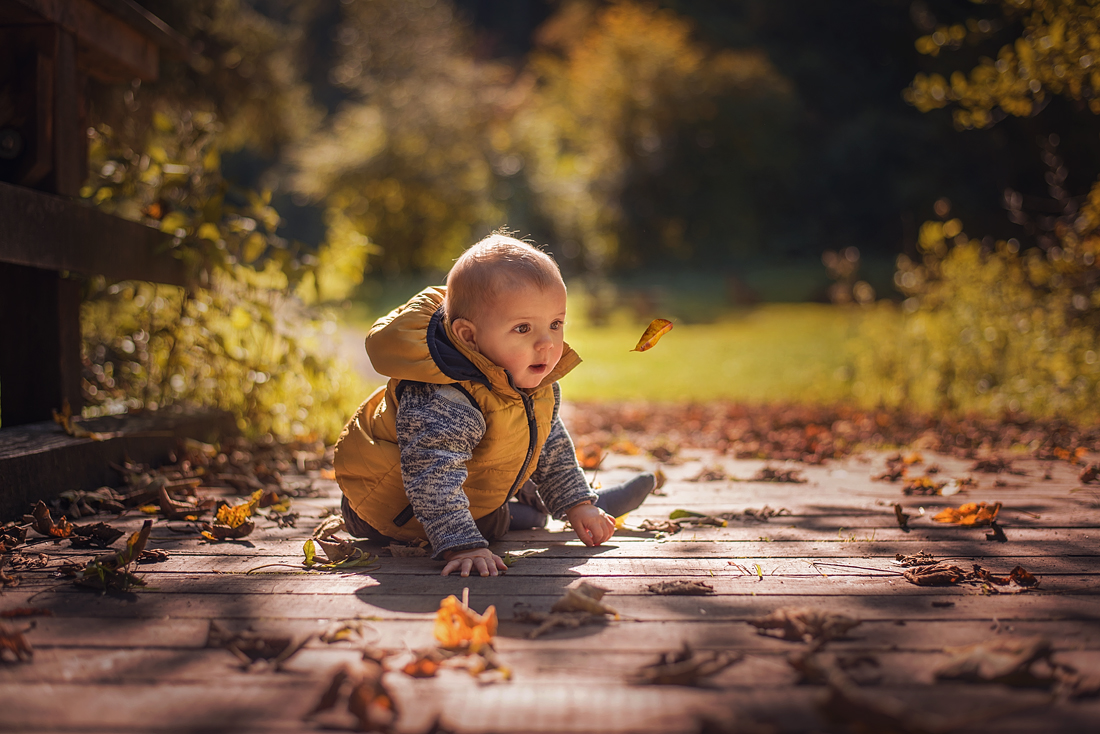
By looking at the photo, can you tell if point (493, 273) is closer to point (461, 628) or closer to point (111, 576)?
point (461, 628)

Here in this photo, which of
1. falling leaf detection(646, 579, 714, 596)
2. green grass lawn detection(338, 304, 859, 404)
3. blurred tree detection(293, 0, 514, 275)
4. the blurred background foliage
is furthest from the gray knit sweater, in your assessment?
blurred tree detection(293, 0, 514, 275)

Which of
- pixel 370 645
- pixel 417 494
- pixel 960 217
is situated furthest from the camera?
pixel 960 217

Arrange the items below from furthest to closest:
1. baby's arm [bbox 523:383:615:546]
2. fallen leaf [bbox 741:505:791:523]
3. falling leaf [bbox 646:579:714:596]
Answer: fallen leaf [bbox 741:505:791:523], baby's arm [bbox 523:383:615:546], falling leaf [bbox 646:579:714:596]

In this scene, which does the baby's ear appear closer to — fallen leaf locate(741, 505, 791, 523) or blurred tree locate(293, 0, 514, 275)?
fallen leaf locate(741, 505, 791, 523)

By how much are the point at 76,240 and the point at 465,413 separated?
2.18 m

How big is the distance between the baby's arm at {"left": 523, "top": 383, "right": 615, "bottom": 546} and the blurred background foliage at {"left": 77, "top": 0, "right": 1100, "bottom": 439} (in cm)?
245

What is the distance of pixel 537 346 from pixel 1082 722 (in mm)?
1543

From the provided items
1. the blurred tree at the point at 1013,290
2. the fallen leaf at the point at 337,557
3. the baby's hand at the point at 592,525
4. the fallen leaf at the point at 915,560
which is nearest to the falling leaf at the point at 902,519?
the fallen leaf at the point at 915,560

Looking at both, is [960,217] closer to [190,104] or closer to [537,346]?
[190,104]

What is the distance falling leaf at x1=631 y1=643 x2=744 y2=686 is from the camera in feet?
4.60

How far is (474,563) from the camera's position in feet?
7.06

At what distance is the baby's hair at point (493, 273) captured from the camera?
7.38 feet

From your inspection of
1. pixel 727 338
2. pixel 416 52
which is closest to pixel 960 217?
pixel 727 338

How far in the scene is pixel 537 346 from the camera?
2.29 m
